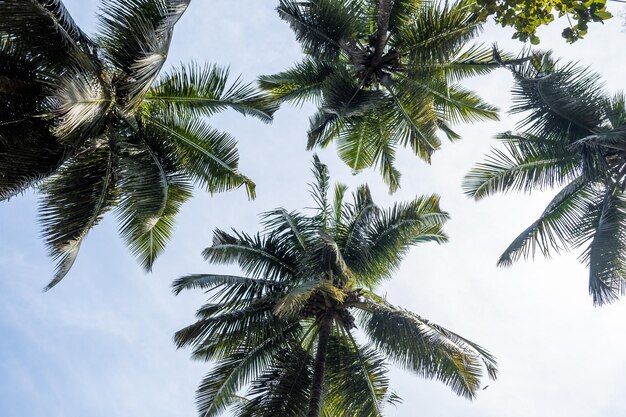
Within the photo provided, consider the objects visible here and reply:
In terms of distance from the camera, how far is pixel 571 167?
15.7 meters

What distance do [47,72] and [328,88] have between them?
7.02 meters

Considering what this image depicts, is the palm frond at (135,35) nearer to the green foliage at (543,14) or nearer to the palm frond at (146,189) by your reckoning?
the palm frond at (146,189)

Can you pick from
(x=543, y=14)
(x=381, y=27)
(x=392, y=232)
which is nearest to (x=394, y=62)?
(x=381, y=27)

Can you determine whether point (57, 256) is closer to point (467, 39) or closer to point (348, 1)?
point (348, 1)

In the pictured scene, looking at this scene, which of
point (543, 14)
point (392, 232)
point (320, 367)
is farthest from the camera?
point (392, 232)

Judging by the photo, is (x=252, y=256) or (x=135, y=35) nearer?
(x=135, y=35)

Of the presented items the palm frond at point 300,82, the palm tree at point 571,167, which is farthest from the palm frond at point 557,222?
the palm frond at point 300,82

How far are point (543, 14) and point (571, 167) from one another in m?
9.97

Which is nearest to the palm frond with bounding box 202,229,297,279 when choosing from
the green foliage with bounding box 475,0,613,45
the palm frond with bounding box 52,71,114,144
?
the palm frond with bounding box 52,71,114,144

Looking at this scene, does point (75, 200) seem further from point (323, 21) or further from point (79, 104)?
point (323, 21)

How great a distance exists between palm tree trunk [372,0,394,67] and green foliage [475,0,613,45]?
391 inches

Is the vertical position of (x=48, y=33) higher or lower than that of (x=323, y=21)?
lower

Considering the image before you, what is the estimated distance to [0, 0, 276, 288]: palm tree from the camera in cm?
1189

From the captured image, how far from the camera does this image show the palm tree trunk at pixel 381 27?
16.4 m
